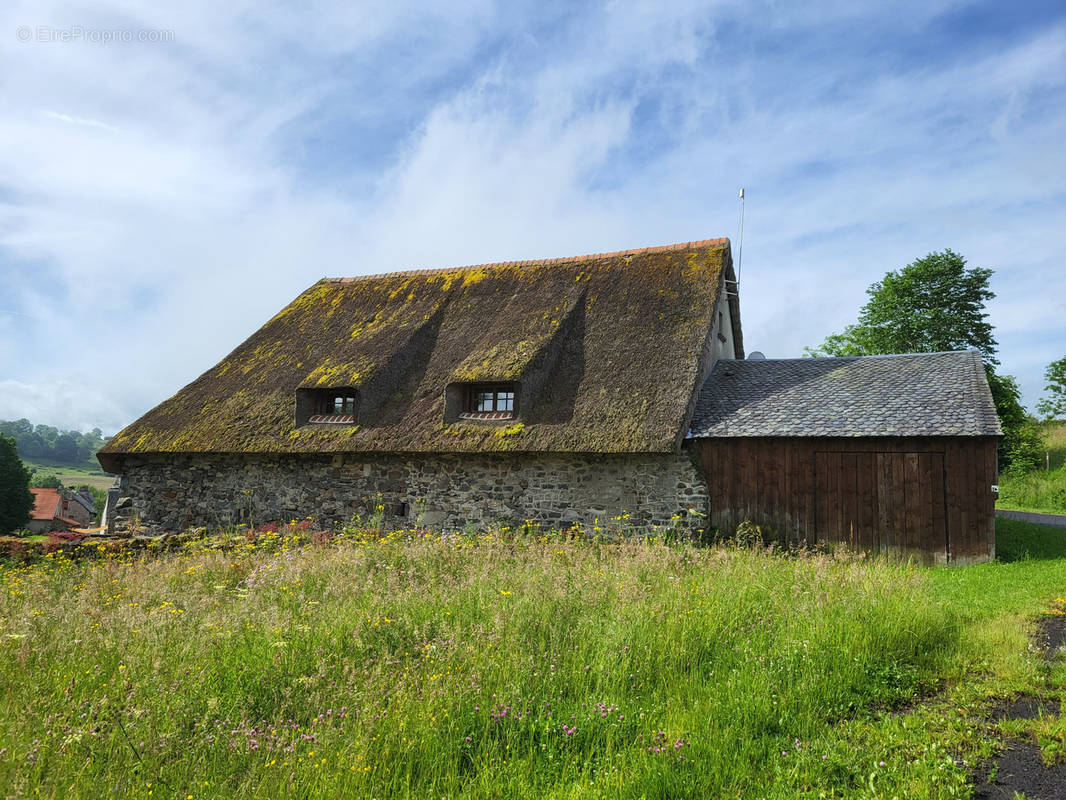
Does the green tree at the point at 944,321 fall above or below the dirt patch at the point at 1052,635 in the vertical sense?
above

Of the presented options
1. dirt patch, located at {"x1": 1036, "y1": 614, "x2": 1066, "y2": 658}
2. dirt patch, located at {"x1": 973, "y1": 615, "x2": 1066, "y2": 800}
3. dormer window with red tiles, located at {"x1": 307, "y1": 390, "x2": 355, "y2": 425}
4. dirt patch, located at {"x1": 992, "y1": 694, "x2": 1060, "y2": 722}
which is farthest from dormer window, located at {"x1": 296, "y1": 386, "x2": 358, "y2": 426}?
dirt patch, located at {"x1": 973, "y1": 615, "x2": 1066, "y2": 800}

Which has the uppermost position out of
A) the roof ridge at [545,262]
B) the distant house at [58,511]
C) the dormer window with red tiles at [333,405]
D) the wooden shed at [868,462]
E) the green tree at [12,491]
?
the roof ridge at [545,262]

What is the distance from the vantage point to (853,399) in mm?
11375

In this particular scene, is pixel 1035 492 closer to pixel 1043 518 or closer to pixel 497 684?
pixel 1043 518

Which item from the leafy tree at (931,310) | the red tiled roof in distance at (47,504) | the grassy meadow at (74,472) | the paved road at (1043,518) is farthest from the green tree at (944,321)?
the grassy meadow at (74,472)

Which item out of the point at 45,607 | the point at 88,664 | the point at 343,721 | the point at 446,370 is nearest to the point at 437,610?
the point at 343,721

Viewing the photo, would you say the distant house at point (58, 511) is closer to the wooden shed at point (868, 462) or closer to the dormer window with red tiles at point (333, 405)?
the dormer window with red tiles at point (333, 405)

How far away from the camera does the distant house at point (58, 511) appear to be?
1572 inches

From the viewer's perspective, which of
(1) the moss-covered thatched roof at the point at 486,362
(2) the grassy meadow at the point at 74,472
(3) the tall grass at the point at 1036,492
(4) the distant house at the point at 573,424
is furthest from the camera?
(2) the grassy meadow at the point at 74,472

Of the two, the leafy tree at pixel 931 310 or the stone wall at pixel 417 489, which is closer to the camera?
the stone wall at pixel 417 489

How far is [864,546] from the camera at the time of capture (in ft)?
34.7

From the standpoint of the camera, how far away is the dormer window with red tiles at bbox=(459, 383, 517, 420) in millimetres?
12477

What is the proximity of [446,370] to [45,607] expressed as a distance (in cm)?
888

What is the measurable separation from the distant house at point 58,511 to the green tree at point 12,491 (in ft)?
17.2
